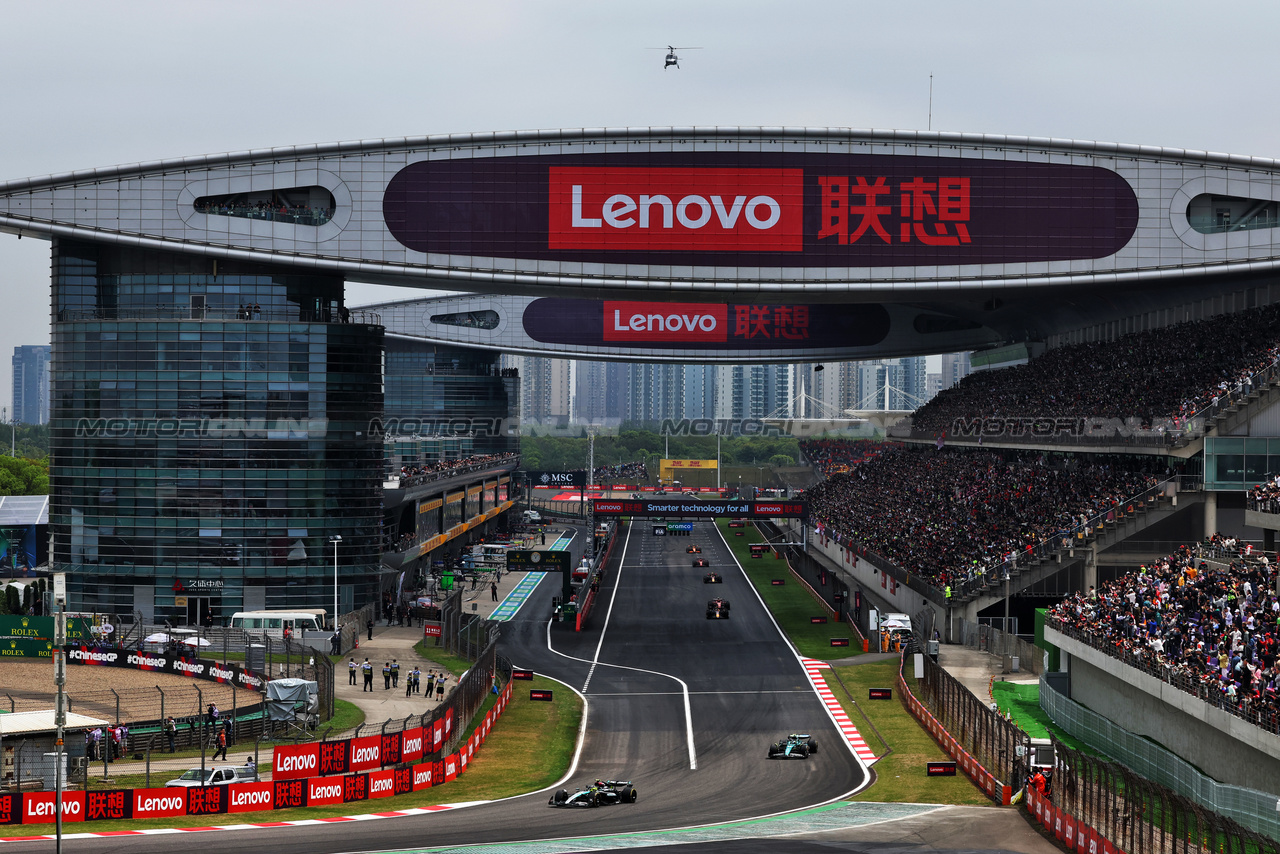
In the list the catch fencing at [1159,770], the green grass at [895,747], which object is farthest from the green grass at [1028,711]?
the green grass at [895,747]

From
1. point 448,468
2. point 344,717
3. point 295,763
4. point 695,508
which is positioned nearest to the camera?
point 295,763

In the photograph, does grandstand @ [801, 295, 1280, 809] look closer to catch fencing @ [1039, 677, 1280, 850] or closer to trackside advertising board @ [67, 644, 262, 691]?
catch fencing @ [1039, 677, 1280, 850]

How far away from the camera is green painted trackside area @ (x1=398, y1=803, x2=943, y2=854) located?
1059 inches

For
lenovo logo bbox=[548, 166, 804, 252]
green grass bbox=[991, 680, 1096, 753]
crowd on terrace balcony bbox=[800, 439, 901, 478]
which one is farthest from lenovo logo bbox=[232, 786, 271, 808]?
crowd on terrace balcony bbox=[800, 439, 901, 478]

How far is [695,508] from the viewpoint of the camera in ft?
255

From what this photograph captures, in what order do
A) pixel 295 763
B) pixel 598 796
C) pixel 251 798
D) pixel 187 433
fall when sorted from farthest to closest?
1. pixel 187 433
2. pixel 295 763
3. pixel 598 796
4. pixel 251 798

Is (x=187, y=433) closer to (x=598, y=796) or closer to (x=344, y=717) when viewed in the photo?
(x=344, y=717)

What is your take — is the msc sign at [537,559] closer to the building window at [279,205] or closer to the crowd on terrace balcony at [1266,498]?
the building window at [279,205]

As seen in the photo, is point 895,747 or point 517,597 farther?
point 517,597

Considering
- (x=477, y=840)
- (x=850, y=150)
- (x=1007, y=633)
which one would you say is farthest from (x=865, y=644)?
(x=477, y=840)

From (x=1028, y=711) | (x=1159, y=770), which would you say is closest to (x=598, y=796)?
(x=1159, y=770)

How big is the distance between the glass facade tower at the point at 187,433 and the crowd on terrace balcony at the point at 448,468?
53.2 ft

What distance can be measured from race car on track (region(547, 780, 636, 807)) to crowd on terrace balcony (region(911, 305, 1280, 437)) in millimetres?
31811

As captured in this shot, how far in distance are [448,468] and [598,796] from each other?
64.2 metres
